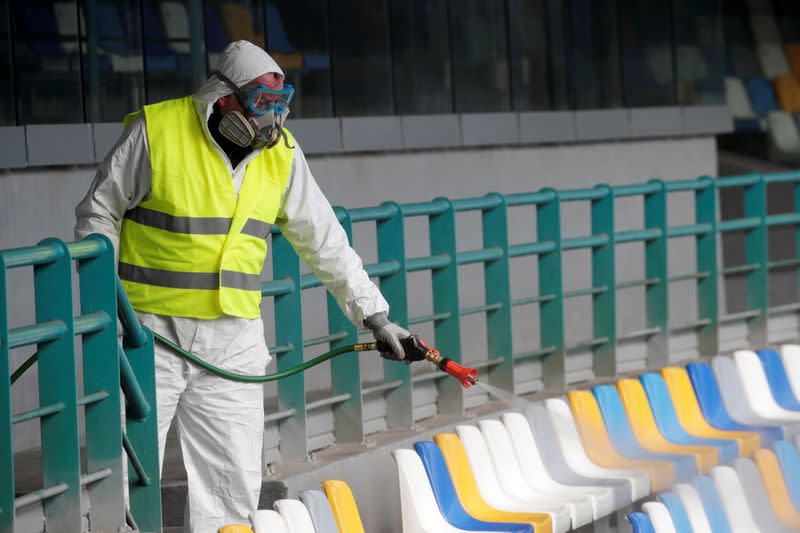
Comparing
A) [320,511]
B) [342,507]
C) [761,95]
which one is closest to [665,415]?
[342,507]

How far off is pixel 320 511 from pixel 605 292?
4.22 m

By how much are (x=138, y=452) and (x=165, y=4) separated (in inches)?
200

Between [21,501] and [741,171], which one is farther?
[741,171]

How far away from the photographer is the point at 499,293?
789cm

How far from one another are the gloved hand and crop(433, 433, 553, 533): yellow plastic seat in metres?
0.91

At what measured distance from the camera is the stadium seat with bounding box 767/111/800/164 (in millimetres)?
22281

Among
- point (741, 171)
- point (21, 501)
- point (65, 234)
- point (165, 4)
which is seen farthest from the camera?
point (741, 171)

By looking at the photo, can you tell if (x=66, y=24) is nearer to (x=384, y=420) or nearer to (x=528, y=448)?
(x=384, y=420)

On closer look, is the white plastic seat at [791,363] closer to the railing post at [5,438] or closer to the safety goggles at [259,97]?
the safety goggles at [259,97]

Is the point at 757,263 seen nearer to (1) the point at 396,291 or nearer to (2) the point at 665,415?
(2) the point at 665,415

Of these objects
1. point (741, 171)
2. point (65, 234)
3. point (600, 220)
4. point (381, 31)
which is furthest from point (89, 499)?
point (741, 171)

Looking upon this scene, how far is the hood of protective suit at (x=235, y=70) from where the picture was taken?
16.0 feet

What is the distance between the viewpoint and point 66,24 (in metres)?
8.78

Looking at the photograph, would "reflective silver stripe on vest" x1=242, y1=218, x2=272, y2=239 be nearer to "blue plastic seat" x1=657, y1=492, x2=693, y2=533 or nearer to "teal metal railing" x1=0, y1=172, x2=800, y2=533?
"teal metal railing" x1=0, y1=172, x2=800, y2=533
